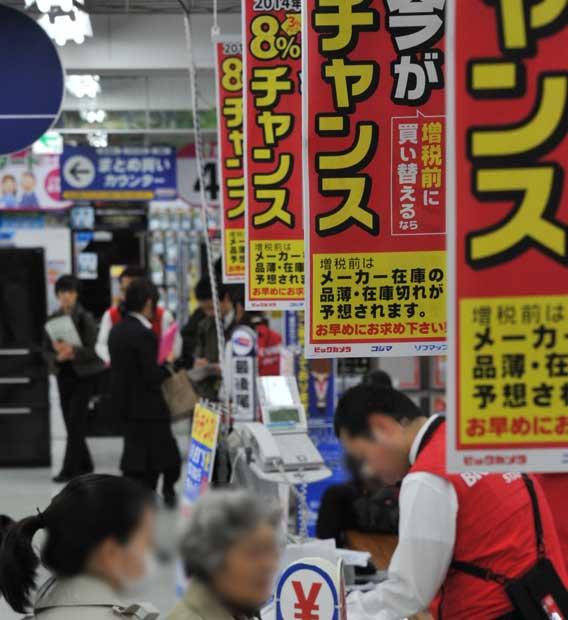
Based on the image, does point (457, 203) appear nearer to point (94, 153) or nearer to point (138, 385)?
point (138, 385)

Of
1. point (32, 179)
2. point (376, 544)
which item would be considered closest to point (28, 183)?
point (32, 179)

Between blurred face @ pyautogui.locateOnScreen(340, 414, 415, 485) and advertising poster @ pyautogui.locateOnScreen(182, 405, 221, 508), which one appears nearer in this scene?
blurred face @ pyautogui.locateOnScreen(340, 414, 415, 485)

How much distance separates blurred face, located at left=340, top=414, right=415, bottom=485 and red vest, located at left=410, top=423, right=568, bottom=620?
0.09 metres

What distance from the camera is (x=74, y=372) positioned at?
898 centimetres

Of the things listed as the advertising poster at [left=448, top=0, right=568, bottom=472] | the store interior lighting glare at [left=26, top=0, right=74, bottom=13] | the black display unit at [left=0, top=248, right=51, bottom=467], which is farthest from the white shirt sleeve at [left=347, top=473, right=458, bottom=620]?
the black display unit at [left=0, top=248, right=51, bottom=467]

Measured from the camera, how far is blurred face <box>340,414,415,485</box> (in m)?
2.70

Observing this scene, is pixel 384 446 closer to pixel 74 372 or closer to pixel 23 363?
pixel 74 372

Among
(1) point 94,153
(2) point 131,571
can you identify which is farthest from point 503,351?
(1) point 94,153

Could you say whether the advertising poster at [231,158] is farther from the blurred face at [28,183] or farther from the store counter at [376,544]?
the blurred face at [28,183]

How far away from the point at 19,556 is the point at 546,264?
1.25m

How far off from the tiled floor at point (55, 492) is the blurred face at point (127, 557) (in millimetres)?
33

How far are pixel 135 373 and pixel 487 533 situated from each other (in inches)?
176

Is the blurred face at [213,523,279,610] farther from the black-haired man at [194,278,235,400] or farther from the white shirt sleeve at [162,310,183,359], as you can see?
the white shirt sleeve at [162,310,183,359]

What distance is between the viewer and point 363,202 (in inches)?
133
